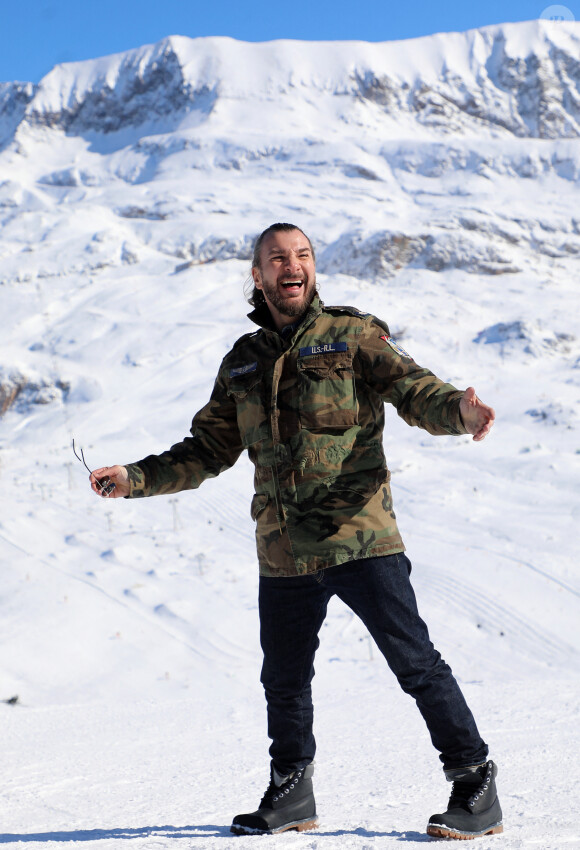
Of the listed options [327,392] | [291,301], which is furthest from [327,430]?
[291,301]

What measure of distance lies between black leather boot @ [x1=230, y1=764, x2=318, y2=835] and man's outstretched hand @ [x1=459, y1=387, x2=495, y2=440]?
126cm

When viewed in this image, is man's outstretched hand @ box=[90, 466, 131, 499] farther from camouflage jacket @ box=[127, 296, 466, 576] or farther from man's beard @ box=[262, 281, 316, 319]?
man's beard @ box=[262, 281, 316, 319]

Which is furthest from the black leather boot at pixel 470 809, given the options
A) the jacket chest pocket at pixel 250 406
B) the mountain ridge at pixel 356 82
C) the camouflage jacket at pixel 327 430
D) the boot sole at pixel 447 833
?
the mountain ridge at pixel 356 82

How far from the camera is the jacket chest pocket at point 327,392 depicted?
7.39ft

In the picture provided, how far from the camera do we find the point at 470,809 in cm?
223

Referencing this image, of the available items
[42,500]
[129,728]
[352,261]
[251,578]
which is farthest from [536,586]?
[352,261]

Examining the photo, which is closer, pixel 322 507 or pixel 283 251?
pixel 322 507

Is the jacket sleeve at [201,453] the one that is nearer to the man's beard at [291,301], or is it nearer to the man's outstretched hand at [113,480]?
the man's outstretched hand at [113,480]

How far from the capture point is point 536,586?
979 cm

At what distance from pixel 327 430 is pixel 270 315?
52cm

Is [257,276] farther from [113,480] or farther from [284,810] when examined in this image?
[284,810]

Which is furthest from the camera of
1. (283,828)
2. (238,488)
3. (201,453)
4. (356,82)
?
(356,82)

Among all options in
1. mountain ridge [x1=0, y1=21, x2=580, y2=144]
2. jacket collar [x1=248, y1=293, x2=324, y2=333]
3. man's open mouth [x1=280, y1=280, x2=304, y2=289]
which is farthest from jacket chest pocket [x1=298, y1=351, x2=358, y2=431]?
mountain ridge [x1=0, y1=21, x2=580, y2=144]

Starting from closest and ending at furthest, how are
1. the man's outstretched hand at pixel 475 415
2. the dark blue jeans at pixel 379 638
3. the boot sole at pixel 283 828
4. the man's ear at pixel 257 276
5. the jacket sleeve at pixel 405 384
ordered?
the man's outstretched hand at pixel 475 415 → the jacket sleeve at pixel 405 384 → the dark blue jeans at pixel 379 638 → the boot sole at pixel 283 828 → the man's ear at pixel 257 276
